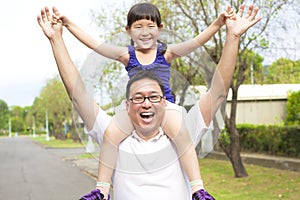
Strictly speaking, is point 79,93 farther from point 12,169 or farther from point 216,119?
point 12,169

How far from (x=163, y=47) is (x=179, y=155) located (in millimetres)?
507

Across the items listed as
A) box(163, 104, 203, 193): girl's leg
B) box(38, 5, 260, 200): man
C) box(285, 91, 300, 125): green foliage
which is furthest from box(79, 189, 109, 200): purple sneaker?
box(285, 91, 300, 125): green foliage

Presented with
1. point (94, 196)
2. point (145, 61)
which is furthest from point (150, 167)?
point (145, 61)

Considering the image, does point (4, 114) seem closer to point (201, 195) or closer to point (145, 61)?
point (145, 61)

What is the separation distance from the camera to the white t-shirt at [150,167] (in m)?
Answer: 1.91

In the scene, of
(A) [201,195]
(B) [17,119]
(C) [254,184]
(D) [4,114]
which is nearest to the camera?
(A) [201,195]

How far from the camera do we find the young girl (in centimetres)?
194

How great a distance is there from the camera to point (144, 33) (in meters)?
2.04

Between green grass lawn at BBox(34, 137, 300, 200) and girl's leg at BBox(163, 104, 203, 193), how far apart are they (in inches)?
275

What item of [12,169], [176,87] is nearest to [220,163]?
[12,169]

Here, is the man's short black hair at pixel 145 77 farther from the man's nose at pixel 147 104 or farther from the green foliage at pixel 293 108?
the green foliage at pixel 293 108

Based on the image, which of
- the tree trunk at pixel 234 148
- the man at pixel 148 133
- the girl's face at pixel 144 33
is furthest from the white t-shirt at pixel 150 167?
the tree trunk at pixel 234 148

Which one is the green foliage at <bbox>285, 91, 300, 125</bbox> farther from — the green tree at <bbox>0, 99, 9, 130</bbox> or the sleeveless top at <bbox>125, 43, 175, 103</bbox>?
the green tree at <bbox>0, 99, 9, 130</bbox>

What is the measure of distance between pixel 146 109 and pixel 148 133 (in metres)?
0.15
